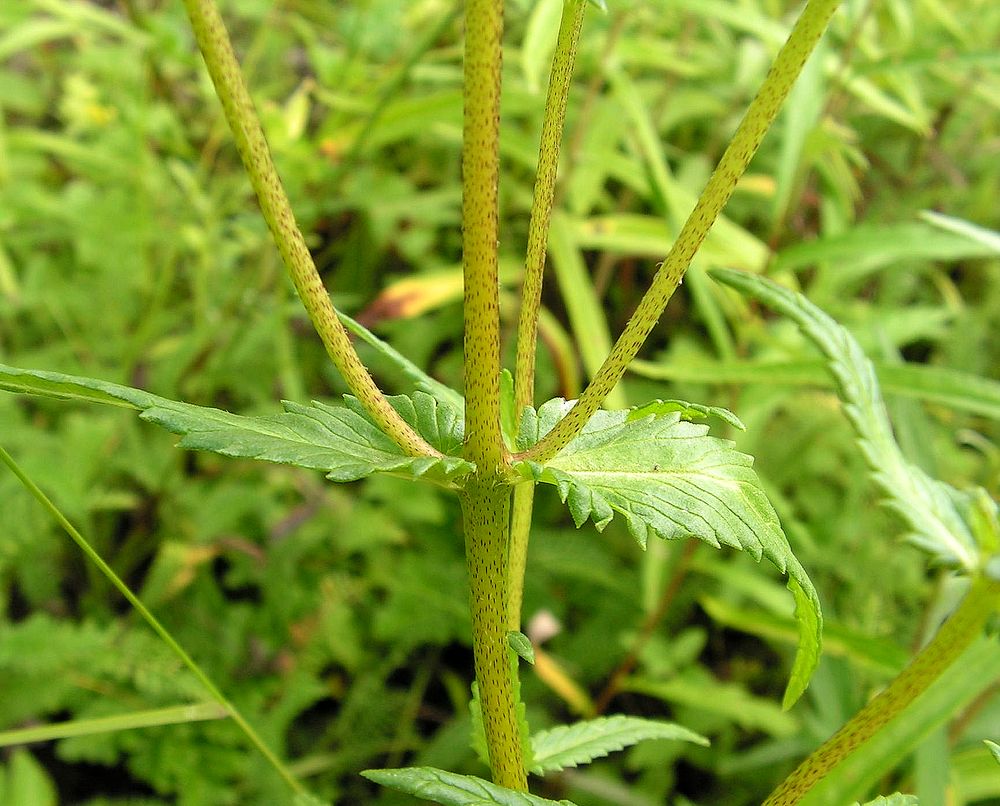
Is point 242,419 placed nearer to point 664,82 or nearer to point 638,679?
point 638,679

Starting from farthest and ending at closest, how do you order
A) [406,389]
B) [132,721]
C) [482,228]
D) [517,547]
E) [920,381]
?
[406,389], [920,381], [132,721], [517,547], [482,228]

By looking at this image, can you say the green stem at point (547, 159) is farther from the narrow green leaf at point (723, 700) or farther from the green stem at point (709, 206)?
the narrow green leaf at point (723, 700)

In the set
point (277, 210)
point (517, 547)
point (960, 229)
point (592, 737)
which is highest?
point (960, 229)

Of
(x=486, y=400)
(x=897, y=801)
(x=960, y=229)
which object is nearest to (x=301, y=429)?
(x=486, y=400)

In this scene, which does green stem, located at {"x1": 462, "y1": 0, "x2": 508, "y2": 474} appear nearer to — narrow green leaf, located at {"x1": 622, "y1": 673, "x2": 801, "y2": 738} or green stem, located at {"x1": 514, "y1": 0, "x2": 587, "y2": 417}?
green stem, located at {"x1": 514, "y1": 0, "x2": 587, "y2": 417}

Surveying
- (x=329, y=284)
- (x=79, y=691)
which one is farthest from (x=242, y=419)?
(x=329, y=284)

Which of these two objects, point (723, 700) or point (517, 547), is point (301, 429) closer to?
point (517, 547)

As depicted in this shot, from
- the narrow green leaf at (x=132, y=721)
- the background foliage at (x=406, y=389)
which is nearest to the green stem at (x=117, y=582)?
the narrow green leaf at (x=132, y=721)
